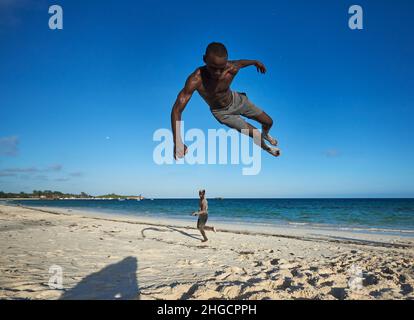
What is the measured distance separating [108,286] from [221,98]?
3.86 m

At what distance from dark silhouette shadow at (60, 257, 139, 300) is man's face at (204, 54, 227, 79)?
369 cm

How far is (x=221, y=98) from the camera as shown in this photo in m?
4.37

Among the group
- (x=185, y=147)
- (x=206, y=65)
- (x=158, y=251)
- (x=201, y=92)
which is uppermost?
(x=206, y=65)

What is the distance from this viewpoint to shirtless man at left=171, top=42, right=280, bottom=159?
3.59 m

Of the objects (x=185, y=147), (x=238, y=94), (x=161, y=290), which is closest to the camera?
(x=185, y=147)

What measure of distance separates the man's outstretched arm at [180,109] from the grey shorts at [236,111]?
2.55 ft

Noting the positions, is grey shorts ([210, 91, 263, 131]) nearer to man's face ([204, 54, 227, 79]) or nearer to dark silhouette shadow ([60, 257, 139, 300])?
man's face ([204, 54, 227, 79])

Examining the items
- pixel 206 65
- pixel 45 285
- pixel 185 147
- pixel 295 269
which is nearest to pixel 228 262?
pixel 295 269

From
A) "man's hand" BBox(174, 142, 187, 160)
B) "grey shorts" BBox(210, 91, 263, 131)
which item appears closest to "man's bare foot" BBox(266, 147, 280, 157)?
"grey shorts" BBox(210, 91, 263, 131)

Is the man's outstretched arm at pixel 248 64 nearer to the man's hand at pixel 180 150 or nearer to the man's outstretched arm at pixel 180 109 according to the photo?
the man's outstretched arm at pixel 180 109

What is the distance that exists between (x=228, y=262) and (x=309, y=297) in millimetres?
3132
